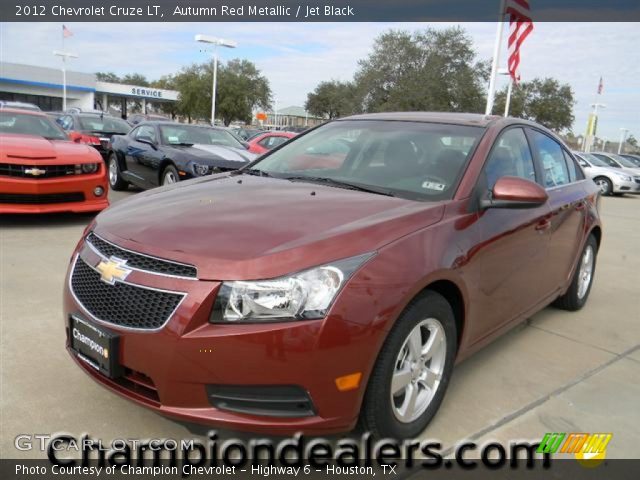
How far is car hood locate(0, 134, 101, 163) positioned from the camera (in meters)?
6.31

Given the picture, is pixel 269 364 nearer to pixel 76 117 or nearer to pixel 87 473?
pixel 87 473

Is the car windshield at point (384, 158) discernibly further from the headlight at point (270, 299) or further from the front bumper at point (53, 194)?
the front bumper at point (53, 194)

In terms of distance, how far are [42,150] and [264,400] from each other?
568 cm

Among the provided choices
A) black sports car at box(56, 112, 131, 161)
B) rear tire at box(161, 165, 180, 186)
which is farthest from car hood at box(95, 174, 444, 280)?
black sports car at box(56, 112, 131, 161)

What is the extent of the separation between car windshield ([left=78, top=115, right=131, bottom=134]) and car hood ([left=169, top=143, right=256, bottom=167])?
16.2 ft

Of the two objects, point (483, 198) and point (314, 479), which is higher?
point (483, 198)

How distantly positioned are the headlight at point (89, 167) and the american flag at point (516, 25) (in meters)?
10.3

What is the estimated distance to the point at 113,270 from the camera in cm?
232

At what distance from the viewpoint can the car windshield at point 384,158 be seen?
3047 millimetres

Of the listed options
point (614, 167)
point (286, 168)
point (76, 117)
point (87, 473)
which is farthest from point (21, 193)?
point (614, 167)

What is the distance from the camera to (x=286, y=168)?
3.61 meters

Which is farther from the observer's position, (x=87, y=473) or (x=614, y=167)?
(x=614, y=167)

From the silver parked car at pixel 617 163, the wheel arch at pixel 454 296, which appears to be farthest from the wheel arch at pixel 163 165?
the silver parked car at pixel 617 163

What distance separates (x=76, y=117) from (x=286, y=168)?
11.5m
